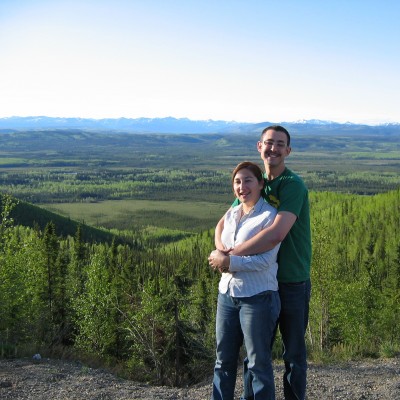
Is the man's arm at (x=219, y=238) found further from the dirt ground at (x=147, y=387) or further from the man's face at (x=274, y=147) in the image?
the dirt ground at (x=147, y=387)

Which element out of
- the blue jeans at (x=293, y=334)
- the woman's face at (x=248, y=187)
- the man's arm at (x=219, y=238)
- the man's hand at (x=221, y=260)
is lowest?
the blue jeans at (x=293, y=334)

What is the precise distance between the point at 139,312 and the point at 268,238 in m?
22.3

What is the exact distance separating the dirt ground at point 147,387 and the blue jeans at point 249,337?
3.36m

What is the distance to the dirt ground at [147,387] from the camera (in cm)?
1082

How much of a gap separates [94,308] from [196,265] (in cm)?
5026

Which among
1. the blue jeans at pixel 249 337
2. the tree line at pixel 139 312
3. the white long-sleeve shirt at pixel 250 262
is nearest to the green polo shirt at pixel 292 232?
the white long-sleeve shirt at pixel 250 262

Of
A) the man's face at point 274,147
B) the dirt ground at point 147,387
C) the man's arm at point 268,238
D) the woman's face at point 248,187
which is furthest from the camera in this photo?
the dirt ground at point 147,387

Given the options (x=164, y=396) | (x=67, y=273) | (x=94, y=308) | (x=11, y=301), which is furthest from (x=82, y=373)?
(x=67, y=273)

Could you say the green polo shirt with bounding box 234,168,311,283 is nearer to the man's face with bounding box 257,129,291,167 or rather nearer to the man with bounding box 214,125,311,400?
the man with bounding box 214,125,311,400

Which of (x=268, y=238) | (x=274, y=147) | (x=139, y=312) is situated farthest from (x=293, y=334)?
(x=139, y=312)

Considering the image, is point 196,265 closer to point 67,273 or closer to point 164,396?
point 67,273

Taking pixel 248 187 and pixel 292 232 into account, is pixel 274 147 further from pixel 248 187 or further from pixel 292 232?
pixel 292 232

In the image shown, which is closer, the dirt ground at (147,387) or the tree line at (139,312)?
the dirt ground at (147,387)

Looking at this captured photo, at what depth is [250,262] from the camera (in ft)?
23.4
